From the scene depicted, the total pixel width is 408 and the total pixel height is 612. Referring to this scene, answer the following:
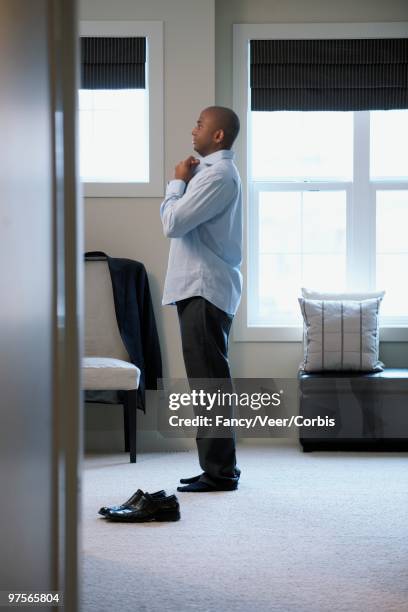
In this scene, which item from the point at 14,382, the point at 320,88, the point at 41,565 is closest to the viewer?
the point at 14,382

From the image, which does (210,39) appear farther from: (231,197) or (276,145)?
(231,197)

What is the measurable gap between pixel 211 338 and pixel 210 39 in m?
2.48

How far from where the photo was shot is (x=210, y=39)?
5586mm

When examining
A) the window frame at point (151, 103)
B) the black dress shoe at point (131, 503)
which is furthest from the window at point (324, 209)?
the black dress shoe at point (131, 503)

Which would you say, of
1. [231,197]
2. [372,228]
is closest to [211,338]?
[231,197]

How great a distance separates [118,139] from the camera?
5.75 m

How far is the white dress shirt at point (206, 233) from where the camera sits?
A: 3.82 meters

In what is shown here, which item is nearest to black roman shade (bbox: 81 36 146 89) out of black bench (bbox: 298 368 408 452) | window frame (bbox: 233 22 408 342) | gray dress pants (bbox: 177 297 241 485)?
window frame (bbox: 233 22 408 342)

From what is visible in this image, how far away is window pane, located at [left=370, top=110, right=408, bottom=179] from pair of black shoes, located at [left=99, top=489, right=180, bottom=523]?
10.2ft

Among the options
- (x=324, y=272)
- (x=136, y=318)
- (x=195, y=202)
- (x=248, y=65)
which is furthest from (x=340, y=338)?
(x=195, y=202)

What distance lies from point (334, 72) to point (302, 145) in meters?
0.49

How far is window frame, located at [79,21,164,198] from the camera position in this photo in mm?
5598

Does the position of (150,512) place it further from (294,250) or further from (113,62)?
(113,62)

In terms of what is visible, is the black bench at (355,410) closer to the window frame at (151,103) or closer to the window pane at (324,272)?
the window pane at (324,272)
